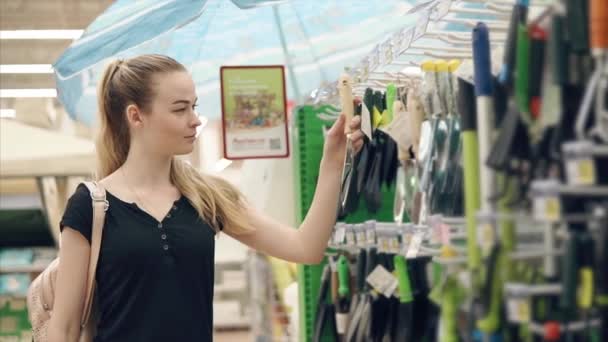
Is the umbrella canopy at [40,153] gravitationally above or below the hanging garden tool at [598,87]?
above

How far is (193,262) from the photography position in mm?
3043

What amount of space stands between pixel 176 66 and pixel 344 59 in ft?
7.73

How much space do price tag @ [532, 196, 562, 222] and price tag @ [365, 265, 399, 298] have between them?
4.89ft

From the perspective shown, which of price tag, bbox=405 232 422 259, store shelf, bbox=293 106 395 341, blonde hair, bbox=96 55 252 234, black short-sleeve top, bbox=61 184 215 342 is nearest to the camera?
price tag, bbox=405 232 422 259

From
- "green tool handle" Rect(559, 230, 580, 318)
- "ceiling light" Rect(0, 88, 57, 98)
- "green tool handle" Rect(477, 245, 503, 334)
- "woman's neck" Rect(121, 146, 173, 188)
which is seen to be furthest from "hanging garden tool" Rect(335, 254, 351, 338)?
"ceiling light" Rect(0, 88, 57, 98)

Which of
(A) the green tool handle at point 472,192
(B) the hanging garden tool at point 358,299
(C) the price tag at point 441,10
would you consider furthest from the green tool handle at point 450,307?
(B) the hanging garden tool at point 358,299

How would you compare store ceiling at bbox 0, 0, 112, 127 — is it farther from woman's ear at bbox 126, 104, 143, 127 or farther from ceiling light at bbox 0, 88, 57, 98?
woman's ear at bbox 126, 104, 143, 127

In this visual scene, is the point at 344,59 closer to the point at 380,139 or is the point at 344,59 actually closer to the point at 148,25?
the point at 148,25

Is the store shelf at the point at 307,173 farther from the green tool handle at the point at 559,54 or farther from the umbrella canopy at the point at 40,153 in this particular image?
the umbrella canopy at the point at 40,153

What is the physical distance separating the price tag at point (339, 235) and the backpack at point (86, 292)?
38.8 inches

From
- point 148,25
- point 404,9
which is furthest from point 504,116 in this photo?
point 404,9

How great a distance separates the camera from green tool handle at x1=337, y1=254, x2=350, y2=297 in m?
3.97

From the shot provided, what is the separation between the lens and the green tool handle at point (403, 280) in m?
3.16

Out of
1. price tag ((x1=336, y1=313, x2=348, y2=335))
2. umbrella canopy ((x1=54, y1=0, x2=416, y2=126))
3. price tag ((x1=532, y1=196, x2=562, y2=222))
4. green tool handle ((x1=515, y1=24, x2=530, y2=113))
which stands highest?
umbrella canopy ((x1=54, y1=0, x2=416, y2=126))
